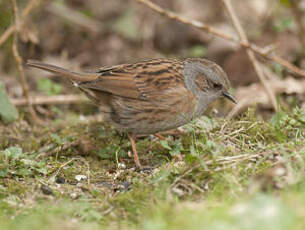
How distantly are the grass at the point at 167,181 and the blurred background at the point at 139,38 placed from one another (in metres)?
3.10

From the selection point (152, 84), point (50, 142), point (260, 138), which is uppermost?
point (152, 84)

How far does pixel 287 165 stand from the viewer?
4.02 m

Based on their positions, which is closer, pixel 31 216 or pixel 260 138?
pixel 31 216

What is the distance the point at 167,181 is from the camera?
418 centimetres

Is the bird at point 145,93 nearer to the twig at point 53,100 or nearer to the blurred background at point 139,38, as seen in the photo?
the twig at point 53,100

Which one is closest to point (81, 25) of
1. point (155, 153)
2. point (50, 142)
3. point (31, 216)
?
point (50, 142)

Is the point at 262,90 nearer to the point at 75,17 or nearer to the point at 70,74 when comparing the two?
the point at 70,74

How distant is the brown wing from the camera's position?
5.46 meters

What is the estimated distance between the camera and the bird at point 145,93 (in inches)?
212

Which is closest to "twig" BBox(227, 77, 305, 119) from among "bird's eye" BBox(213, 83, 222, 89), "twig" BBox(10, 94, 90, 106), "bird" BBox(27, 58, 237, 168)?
"bird's eye" BBox(213, 83, 222, 89)

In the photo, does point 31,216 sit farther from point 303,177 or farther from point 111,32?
point 111,32

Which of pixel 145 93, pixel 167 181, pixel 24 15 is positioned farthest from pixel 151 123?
pixel 24 15

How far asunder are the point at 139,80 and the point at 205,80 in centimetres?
85

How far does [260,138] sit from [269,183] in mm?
1590
